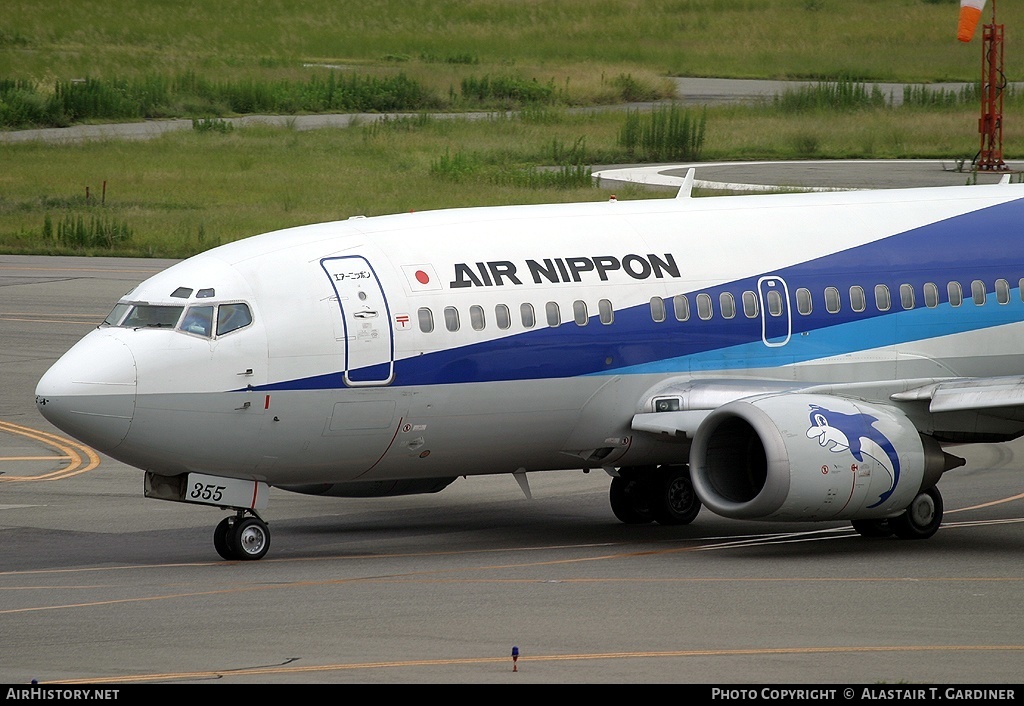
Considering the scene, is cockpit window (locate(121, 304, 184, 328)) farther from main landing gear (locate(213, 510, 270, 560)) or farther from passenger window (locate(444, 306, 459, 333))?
passenger window (locate(444, 306, 459, 333))

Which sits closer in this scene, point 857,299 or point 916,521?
point 916,521

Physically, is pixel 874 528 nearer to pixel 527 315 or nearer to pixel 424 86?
pixel 527 315

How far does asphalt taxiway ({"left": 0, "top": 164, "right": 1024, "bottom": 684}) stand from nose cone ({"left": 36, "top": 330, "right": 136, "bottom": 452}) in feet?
6.26

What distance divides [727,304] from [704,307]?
376mm

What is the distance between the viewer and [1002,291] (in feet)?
85.4

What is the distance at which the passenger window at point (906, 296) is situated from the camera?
25297 millimetres

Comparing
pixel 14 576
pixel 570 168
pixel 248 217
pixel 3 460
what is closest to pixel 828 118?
pixel 570 168

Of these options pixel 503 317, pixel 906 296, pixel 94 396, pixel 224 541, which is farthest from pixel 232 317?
pixel 906 296

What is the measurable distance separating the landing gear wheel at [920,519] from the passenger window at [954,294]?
10.6 feet

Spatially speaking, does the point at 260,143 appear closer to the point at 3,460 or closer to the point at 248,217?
the point at 248,217

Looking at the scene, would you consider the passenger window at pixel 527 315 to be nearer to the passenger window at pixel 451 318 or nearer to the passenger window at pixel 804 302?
the passenger window at pixel 451 318

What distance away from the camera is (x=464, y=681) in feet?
50.8

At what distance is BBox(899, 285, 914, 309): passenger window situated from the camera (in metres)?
25.3

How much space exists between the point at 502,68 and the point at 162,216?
5052 cm
